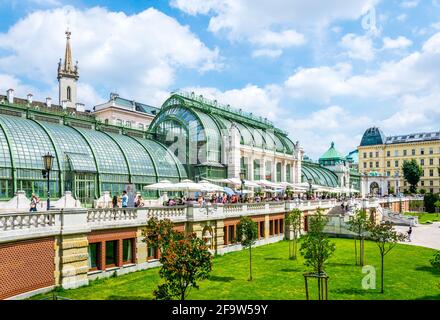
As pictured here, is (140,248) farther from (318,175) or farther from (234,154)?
(318,175)

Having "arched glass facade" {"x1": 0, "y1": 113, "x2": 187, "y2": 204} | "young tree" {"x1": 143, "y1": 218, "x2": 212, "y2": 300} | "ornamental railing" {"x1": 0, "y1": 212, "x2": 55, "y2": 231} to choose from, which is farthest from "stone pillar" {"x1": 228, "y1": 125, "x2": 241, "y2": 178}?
"young tree" {"x1": 143, "y1": 218, "x2": 212, "y2": 300}

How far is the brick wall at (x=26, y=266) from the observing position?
16.4 m

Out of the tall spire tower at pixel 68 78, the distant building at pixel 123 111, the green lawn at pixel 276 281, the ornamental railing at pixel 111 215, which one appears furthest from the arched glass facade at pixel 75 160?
the tall spire tower at pixel 68 78

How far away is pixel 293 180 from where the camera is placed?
2574 inches

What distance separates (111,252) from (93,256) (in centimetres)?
149

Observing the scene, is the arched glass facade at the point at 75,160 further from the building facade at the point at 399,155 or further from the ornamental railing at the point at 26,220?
the building facade at the point at 399,155

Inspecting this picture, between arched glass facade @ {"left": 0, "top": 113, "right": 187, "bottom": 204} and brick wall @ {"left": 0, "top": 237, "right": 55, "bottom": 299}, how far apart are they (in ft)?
44.0

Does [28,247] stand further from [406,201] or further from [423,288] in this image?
[406,201]

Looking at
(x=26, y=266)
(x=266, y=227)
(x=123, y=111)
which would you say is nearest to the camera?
(x=26, y=266)

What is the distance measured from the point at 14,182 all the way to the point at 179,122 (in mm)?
24151

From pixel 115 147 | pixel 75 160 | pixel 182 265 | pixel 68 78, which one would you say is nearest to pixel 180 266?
pixel 182 265

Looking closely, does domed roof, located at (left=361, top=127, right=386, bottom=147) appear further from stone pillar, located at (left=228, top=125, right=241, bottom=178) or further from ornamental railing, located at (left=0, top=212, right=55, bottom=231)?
ornamental railing, located at (left=0, top=212, right=55, bottom=231)

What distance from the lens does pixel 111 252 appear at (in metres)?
22.8

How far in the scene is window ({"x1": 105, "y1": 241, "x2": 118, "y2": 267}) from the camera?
22516 mm
